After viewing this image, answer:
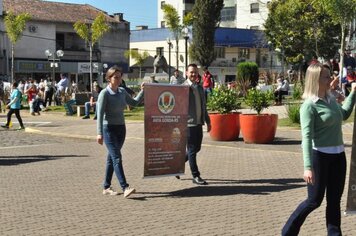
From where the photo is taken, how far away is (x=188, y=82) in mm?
9297

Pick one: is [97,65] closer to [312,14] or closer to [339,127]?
[312,14]

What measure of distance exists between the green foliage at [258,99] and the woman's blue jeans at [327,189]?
27.6ft

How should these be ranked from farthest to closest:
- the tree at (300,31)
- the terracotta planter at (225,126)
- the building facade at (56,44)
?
1. the building facade at (56,44)
2. the tree at (300,31)
3. the terracotta planter at (225,126)

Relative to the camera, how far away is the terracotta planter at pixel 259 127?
14000 millimetres

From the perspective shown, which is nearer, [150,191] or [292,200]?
[292,200]

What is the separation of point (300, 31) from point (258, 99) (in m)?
31.8

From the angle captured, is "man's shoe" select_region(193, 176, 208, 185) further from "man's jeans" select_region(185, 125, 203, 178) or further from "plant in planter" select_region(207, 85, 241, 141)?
"plant in planter" select_region(207, 85, 241, 141)

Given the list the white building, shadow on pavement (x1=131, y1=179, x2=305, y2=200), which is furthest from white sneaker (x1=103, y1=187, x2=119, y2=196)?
the white building

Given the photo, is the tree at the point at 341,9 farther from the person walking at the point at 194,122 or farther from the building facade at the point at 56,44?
the building facade at the point at 56,44

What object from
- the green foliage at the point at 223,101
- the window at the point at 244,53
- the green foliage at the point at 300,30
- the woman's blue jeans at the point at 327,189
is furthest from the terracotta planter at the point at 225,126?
the window at the point at 244,53

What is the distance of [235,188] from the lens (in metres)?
8.85

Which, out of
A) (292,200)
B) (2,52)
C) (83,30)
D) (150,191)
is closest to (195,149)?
(150,191)

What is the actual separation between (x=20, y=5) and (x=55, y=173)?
53639 millimetres

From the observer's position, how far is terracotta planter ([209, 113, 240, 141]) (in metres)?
14.5
